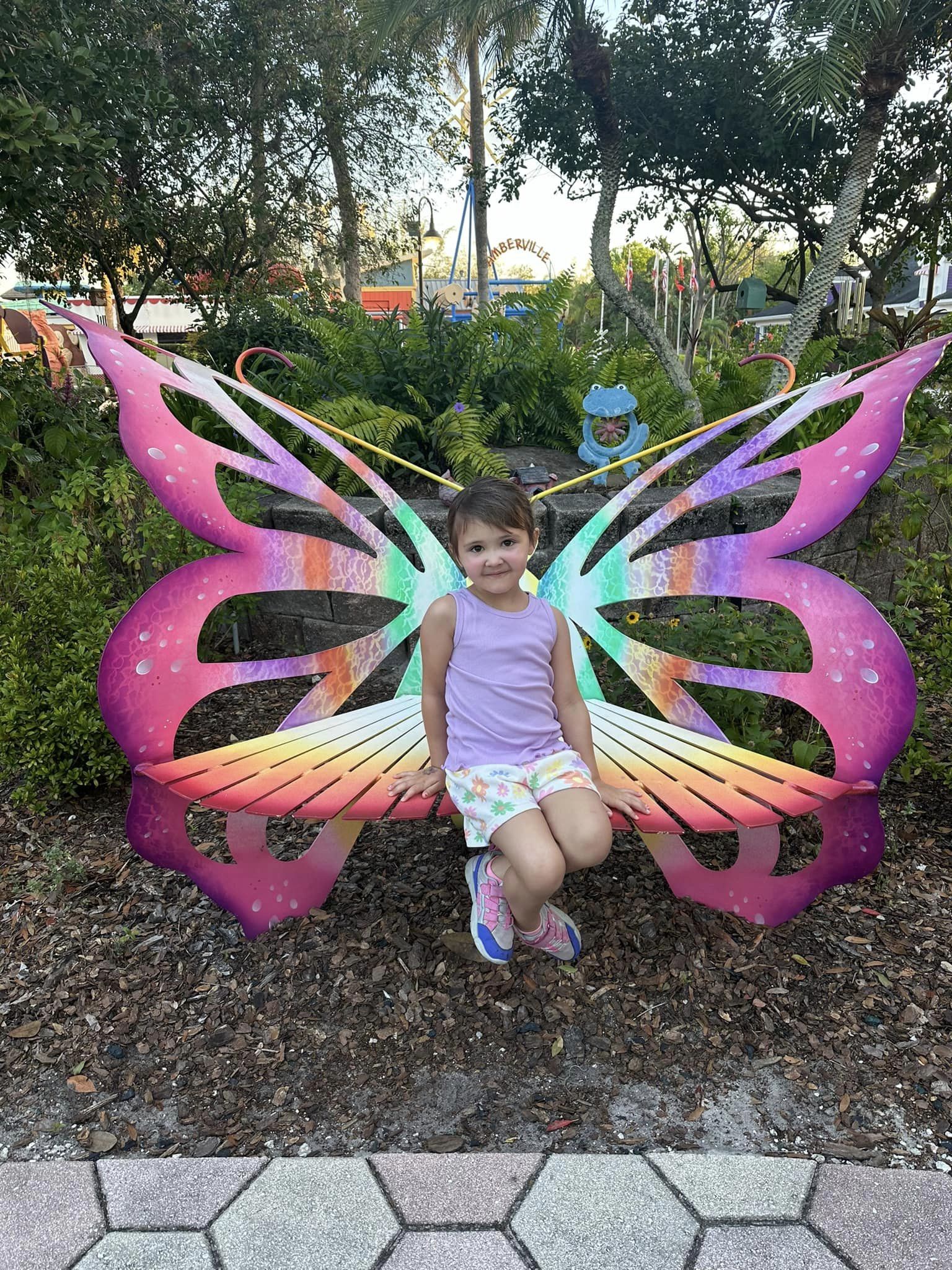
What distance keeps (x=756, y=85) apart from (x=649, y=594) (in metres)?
6.60

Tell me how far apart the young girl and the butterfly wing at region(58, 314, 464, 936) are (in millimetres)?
223

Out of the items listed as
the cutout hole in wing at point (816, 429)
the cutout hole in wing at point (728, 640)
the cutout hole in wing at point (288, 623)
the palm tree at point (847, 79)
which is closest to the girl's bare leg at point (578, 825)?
the cutout hole in wing at point (728, 640)

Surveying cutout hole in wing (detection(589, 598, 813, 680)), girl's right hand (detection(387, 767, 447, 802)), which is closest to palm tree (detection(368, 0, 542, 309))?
cutout hole in wing (detection(589, 598, 813, 680))

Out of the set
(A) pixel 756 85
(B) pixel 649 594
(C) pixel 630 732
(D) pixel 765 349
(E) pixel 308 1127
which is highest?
(A) pixel 756 85

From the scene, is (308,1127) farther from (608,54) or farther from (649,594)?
(608,54)

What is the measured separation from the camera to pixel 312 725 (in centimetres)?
234

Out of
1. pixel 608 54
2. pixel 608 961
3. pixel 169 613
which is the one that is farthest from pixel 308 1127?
pixel 608 54

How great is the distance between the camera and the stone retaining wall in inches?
148

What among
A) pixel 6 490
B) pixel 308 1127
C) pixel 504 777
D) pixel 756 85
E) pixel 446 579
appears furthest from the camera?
pixel 756 85

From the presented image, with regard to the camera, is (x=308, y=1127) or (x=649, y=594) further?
(x=649, y=594)

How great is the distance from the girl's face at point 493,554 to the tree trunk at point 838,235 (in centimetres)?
445

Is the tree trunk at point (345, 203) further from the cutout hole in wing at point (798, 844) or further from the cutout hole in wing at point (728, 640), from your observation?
the cutout hole in wing at point (798, 844)

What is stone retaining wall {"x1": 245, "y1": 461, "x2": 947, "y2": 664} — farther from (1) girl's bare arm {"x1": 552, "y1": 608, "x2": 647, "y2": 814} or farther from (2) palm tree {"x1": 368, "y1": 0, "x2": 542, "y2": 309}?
(2) palm tree {"x1": 368, "y1": 0, "x2": 542, "y2": 309}

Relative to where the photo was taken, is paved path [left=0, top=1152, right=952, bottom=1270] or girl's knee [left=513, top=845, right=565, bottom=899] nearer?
paved path [left=0, top=1152, right=952, bottom=1270]
